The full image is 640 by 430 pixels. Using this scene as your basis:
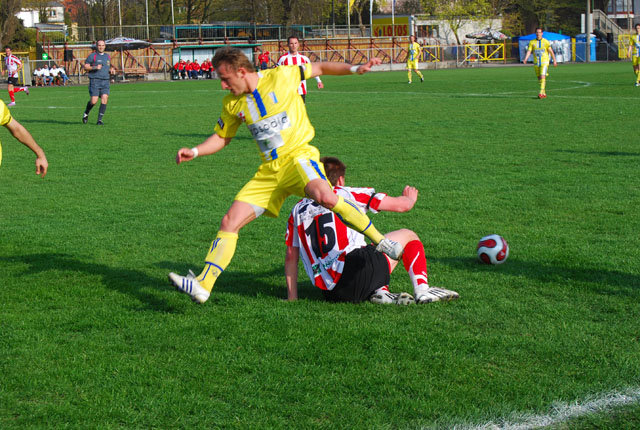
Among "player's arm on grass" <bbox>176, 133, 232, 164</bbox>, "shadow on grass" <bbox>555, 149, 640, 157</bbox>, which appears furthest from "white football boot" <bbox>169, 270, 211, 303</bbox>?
"shadow on grass" <bbox>555, 149, 640, 157</bbox>

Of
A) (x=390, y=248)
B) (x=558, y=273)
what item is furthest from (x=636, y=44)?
(x=390, y=248)

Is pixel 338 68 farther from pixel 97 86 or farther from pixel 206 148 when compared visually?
pixel 97 86

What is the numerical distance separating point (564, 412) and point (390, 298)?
6.51 feet

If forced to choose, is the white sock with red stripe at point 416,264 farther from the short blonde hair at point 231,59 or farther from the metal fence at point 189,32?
the metal fence at point 189,32

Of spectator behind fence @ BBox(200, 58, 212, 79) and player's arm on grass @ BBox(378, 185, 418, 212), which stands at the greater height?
spectator behind fence @ BBox(200, 58, 212, 79)

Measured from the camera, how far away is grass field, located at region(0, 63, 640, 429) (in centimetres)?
402

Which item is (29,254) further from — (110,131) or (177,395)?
(110,131)

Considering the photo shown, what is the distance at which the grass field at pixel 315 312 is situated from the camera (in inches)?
158

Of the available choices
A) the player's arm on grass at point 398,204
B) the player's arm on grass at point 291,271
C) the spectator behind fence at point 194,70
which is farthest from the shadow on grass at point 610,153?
the spectator behind fence at point 194,70

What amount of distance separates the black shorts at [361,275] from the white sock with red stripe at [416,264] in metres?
0.17

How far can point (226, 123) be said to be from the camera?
5770 mm

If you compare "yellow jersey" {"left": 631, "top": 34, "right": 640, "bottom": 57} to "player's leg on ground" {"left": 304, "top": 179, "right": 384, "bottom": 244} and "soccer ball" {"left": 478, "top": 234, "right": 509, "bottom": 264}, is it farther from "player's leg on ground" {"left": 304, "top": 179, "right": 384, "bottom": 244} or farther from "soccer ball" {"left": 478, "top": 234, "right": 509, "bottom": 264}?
"player's leg on ground" {"left": 304, "top": 179, "right": 384, "bottom": 244}

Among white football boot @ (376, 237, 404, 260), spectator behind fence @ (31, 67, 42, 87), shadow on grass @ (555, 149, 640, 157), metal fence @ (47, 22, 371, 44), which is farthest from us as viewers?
metal fence @ (47, 22, 371, 44)

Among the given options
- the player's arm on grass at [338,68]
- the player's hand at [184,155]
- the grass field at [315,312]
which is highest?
the player's arm on grass at [338,68]
